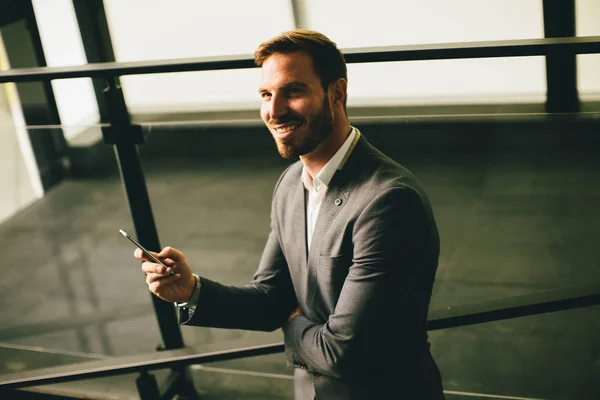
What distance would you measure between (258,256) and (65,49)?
7.34 feet

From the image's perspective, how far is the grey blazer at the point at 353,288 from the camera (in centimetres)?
119

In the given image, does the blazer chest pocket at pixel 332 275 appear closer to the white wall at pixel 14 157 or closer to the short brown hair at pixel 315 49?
the short brown hair at pixel 315 49

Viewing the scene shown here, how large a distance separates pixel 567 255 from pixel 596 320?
56 centimetres

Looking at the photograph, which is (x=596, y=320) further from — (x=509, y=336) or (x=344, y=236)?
(x=344, y=236)

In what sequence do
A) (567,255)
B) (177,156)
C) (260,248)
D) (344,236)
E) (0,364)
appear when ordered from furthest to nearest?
(177,156)
(260,248)
(567,255)
(0,364)
(344,236)

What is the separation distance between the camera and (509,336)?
2566 mm

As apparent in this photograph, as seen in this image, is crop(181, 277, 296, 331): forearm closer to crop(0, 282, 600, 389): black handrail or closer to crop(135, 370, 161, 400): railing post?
crop(0, 282, 600, 389): black handrail

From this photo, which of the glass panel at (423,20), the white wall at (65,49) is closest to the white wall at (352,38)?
the glass panel at (423,20)

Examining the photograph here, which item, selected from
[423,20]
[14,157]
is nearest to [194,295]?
[423,20]

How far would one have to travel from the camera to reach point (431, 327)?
5.11 ft

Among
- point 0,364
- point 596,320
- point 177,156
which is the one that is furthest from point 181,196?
point 596,320

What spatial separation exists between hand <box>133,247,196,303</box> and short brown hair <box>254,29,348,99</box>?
40 centimetres

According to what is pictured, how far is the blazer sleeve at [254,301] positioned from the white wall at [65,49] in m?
3.40

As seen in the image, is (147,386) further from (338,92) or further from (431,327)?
(338,92)
